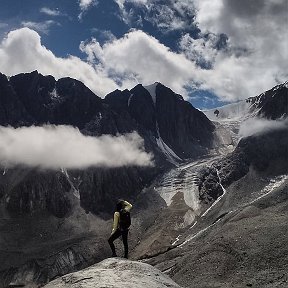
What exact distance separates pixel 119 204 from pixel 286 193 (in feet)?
573

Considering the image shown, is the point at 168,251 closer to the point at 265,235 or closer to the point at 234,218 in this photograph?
the point at 234,218

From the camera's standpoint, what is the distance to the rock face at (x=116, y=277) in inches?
1135

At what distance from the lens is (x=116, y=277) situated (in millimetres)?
29844

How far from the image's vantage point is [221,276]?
109000 millimetres

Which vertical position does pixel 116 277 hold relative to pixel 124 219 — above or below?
below

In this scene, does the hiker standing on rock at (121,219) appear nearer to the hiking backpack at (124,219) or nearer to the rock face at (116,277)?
the hiking backpack at (124,219)

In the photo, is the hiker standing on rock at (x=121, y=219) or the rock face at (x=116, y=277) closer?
the rock face at (x=116, y=277)

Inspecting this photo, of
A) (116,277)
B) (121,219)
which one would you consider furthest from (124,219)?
(116,277)

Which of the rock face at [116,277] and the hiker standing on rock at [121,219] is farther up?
the hiker standing on rock at [121,219]

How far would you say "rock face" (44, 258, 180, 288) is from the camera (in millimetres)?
28828

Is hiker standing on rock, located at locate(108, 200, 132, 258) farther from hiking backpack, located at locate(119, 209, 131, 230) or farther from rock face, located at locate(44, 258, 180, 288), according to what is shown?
rock face, located at locate(44, 258, 180, 288)

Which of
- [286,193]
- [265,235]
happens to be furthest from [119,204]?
[286,193]

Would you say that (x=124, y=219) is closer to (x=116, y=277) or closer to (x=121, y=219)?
(x=121, y=219)

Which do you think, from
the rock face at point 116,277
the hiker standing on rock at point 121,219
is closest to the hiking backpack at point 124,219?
the hiker standing on rock at point 121,219
